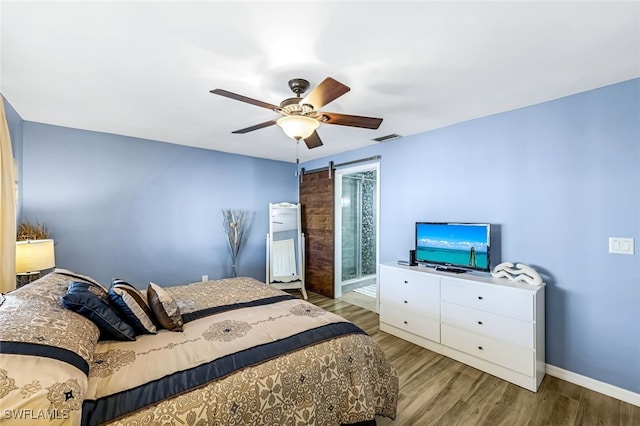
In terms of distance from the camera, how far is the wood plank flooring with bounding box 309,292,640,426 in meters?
1.91

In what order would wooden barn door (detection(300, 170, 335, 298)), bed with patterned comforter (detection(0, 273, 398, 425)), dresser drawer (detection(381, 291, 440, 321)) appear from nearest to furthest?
bed with patterned comforter (detection(0, 273, 398, 425)) → dresser drawer (detection(381, 291, 440, 321)) → wooden barn door (detection(300, 170, 335, 298))

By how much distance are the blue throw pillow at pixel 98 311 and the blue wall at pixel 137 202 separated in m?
2.23

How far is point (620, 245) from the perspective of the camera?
214 centimetres

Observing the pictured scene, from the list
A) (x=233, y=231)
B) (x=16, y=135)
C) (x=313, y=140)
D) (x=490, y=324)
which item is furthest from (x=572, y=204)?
(x=16, y=135)

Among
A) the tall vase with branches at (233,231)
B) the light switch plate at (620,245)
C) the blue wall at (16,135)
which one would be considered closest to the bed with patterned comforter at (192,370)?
the blue wall at (16,135)

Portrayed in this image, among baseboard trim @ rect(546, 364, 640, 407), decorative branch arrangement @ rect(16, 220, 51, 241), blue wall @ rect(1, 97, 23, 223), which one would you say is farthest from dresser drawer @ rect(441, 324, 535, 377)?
blue wall @ rect(1, 97, 23, 223)

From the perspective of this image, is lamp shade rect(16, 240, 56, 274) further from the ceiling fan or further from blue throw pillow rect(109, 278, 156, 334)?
the ceiling fan

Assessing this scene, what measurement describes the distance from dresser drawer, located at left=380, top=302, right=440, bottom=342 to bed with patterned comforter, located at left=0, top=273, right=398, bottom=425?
3.92 ft

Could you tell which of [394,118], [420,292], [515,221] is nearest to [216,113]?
[394,118]

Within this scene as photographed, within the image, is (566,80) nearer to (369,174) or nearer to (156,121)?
(369,174)

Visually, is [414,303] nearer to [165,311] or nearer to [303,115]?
[303,115]

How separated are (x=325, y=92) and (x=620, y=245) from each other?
256 centimetres

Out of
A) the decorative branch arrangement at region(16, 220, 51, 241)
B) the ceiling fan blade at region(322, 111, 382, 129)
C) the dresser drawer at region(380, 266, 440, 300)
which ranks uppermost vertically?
the ceiling fan blade at region(322, 111, 382, 129)

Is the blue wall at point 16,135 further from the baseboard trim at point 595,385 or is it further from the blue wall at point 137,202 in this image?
the baseboard trim at point 595,385
